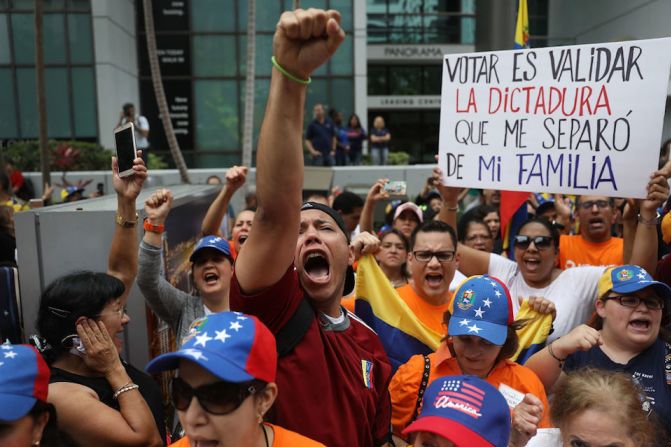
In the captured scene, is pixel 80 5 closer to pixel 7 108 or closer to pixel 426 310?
pixel 7 108

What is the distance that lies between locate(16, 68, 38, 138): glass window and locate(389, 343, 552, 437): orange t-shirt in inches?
778

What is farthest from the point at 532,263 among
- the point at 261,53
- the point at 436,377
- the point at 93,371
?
the point at 261,53

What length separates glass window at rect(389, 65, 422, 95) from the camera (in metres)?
26.9

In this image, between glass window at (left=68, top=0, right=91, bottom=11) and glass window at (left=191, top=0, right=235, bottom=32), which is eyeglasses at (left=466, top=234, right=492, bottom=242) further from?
glass window at (left=68, top=0, right=91, bottom=11)

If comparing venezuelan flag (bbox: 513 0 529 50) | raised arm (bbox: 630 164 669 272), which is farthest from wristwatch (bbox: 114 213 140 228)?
venezuelan flag (bbox: 513 0 529 50)

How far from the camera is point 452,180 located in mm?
4316

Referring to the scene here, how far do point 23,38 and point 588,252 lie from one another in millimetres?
19580

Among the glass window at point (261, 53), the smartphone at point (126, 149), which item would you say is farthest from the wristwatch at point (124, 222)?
the glass window at point (261, 53)

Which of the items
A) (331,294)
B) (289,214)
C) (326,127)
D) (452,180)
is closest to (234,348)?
(289,214)

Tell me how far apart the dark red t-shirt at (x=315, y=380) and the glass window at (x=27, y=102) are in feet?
66.2

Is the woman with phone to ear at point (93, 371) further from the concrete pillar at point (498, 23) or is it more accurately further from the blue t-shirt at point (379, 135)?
the blue t-shirt at point (379, 135)

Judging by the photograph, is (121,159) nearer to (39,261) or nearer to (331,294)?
(39,261)

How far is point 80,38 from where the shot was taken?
19031 mm

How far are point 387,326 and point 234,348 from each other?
1.78 meters
